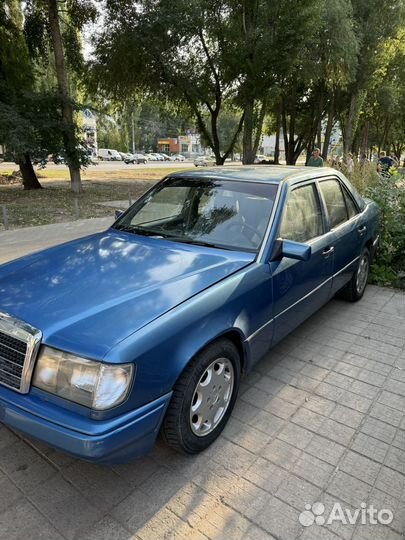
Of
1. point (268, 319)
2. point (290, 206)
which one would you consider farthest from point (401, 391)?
point (290, 206)

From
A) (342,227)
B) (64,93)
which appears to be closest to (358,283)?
(342,227)

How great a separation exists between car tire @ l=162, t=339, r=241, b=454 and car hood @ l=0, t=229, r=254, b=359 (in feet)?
1.30

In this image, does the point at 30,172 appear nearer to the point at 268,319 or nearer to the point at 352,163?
the point at 352,163

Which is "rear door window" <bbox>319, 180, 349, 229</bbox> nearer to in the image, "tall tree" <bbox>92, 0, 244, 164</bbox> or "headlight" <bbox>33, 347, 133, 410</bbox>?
"headlight" <bbox>33, 347, 133, 410</bbox>

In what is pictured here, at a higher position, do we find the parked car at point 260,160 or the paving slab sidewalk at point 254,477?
the parked car at point 260,160

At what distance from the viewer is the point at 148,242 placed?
3143mm

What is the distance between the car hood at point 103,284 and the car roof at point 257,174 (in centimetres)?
83

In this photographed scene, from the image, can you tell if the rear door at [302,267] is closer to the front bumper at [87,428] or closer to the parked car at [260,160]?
the front bumper at [87,428]

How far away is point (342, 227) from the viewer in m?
4.12

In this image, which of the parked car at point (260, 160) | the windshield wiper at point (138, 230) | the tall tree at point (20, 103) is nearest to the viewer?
the windshield wiper at point (138, 230)

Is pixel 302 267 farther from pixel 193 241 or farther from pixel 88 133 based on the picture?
pixel 88 133

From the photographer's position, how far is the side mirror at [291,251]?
111 inches

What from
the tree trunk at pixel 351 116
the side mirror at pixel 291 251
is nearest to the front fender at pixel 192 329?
the side mirror at pixel 291 251

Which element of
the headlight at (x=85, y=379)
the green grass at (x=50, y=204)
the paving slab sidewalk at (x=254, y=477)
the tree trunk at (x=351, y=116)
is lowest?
the paving slab sidewalk at (x=254, y=477)
